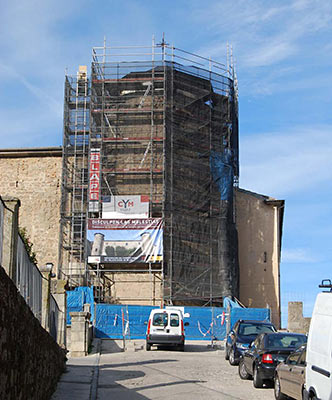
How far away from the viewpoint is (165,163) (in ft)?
121

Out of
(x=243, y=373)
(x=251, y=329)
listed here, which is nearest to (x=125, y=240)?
(x=251, y=329)

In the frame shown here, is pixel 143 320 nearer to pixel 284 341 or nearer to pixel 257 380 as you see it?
pixel 284 341

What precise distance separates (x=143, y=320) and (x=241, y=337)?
35.2 ft

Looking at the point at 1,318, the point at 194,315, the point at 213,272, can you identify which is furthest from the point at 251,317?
the point at 1,318

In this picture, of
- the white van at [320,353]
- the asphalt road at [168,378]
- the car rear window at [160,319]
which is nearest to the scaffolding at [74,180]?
the car rear window at [160,319]

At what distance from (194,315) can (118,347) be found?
5.71 m

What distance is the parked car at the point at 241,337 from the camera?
59.1 ft

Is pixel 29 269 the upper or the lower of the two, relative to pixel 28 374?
upper

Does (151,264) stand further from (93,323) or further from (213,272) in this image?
(93,323)

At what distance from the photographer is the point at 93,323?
91.7 ft

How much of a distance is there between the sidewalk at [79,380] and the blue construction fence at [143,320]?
25.6 ft

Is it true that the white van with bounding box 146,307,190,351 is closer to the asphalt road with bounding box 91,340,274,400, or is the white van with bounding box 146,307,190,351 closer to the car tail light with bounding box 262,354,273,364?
the asphalt road with bounding box 91,340,274,400

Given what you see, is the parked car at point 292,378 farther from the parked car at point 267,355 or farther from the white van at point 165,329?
the white van at point 165,329

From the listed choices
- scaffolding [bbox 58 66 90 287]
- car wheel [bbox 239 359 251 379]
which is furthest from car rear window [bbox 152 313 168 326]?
scaffolding [bbox 58 66 90 287]
